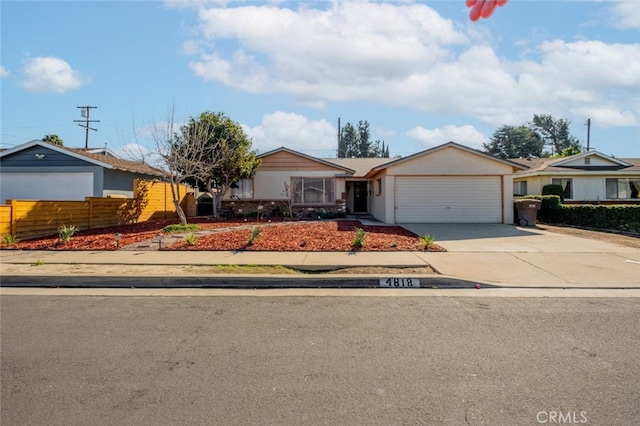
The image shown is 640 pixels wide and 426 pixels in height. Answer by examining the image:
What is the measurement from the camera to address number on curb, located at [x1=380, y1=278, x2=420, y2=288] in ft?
24.2

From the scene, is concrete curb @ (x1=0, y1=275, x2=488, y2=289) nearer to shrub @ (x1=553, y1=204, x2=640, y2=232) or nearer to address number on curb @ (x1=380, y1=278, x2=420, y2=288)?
address number on curb @ (x1=380, y1=278, x2=420, y2=288)

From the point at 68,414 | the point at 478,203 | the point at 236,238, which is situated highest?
the point at 478,203

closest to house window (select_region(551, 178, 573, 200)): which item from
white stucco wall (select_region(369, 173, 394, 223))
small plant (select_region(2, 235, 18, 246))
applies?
white stucco wall (select_region(369, 173, 394, 223))

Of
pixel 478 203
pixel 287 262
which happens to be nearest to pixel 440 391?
pixel 287 262

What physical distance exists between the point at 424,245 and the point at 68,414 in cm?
938

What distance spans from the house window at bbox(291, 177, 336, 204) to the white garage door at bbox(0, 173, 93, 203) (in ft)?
34.3

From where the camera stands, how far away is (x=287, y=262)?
895 cm

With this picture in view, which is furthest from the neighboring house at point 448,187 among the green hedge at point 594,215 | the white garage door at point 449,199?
the green hedge at point 594,215

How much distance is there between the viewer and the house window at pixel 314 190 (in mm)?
22672

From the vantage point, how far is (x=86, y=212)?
16.0 m

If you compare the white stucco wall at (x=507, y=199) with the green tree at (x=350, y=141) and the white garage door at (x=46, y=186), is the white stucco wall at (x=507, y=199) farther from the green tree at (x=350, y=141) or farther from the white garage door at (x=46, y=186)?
the green tree at (x=350, y=141)

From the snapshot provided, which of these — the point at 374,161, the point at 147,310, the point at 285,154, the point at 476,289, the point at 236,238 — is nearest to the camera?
the point at 147,310

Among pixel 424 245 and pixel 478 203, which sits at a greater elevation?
pixel 478 203

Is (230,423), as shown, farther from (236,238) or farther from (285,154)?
(285,154)
